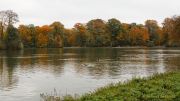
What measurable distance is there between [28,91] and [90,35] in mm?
127430

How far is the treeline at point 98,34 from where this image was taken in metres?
147

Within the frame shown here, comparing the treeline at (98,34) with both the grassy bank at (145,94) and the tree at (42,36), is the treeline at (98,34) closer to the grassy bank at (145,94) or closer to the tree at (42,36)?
the tree at (42,36)

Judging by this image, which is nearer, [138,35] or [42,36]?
[42,36]

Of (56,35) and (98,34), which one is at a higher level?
(98,34)

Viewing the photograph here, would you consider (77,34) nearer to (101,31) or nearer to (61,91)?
(101,31)

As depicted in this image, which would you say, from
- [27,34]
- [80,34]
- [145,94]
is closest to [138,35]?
[80,34]

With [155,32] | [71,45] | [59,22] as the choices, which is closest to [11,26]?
[59,22]

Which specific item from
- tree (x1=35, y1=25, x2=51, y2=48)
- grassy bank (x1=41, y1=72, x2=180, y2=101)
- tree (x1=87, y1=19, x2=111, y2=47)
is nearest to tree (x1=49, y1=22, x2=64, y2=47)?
tree (x1=35, y1=25, x2=51, y2=48)

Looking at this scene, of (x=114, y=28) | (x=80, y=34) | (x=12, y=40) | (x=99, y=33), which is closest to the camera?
(x=12, y=40)

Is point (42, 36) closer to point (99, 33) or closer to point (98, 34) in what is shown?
point (98, 34)

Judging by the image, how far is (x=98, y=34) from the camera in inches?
6270

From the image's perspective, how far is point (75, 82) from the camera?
32.8m

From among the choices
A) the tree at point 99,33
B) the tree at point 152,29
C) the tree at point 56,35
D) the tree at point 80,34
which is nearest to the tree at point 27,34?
the tree at point 56,35

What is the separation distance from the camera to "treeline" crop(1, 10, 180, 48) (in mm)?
146750
